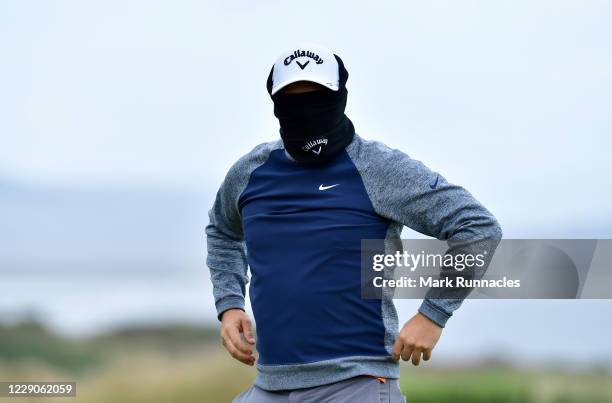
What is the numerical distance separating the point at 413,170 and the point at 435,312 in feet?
1.87

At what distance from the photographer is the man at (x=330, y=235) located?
3.80 metres

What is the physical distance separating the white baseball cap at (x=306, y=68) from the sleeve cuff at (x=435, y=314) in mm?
959

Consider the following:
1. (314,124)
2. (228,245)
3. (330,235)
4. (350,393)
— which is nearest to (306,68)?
(314,124)

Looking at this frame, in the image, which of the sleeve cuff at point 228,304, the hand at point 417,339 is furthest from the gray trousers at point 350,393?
the sleeve cuff at point 228,304

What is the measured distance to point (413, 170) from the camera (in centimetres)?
389

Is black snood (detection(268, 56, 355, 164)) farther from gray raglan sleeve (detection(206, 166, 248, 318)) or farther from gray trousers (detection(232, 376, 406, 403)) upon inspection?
gray trousers (detection(232, 376, 406, 403))

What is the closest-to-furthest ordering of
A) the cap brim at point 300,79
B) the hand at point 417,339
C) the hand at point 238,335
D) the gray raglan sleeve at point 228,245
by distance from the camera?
the hand at point 417,339 < the cap brim at point 300,79 < the hand at point 238,335 < the gray raglan sleeve at point 228,245

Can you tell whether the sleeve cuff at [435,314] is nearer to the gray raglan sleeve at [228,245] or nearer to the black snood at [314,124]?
the black snood at [314,124]

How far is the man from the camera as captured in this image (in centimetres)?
380

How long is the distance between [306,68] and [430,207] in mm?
761

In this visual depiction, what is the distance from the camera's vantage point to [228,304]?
14.6 feet

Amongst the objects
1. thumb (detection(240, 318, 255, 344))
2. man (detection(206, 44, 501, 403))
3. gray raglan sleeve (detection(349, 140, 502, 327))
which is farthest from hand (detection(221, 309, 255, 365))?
gray raglan sleeve (detection(349, 140, 502, 327))

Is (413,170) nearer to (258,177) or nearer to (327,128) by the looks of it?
(327,128)

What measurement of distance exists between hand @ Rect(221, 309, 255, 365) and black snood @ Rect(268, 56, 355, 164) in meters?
0.81
